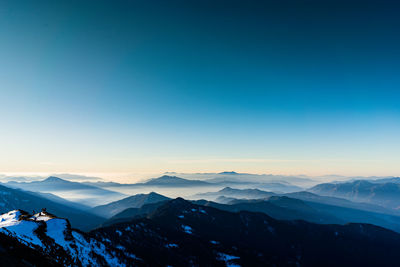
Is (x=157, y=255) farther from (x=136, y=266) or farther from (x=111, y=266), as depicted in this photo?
(x=111, y=266)

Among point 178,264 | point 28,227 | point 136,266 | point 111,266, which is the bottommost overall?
point 178,264

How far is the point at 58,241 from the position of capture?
375 feet

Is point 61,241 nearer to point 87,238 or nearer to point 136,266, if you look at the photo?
point 87,238

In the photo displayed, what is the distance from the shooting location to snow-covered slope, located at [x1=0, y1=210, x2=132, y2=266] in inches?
3826

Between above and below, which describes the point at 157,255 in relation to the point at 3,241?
below

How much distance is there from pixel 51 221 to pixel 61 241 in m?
18.3

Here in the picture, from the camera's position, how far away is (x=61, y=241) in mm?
116312

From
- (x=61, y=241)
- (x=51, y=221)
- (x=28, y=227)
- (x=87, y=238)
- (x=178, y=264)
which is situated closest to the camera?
(x=28, y=227)

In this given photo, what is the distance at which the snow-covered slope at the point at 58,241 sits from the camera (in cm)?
9719

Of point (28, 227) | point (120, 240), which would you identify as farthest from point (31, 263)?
point (120, 240)

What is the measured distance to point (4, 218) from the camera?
13038 centimetres

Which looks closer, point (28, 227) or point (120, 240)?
point (28, 227)

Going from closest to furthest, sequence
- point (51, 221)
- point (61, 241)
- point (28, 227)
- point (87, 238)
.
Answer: point (28, 227) → point (61, 241) → point (51, 221) → point (87, 238)

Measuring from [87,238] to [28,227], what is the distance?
4471 centimetres
